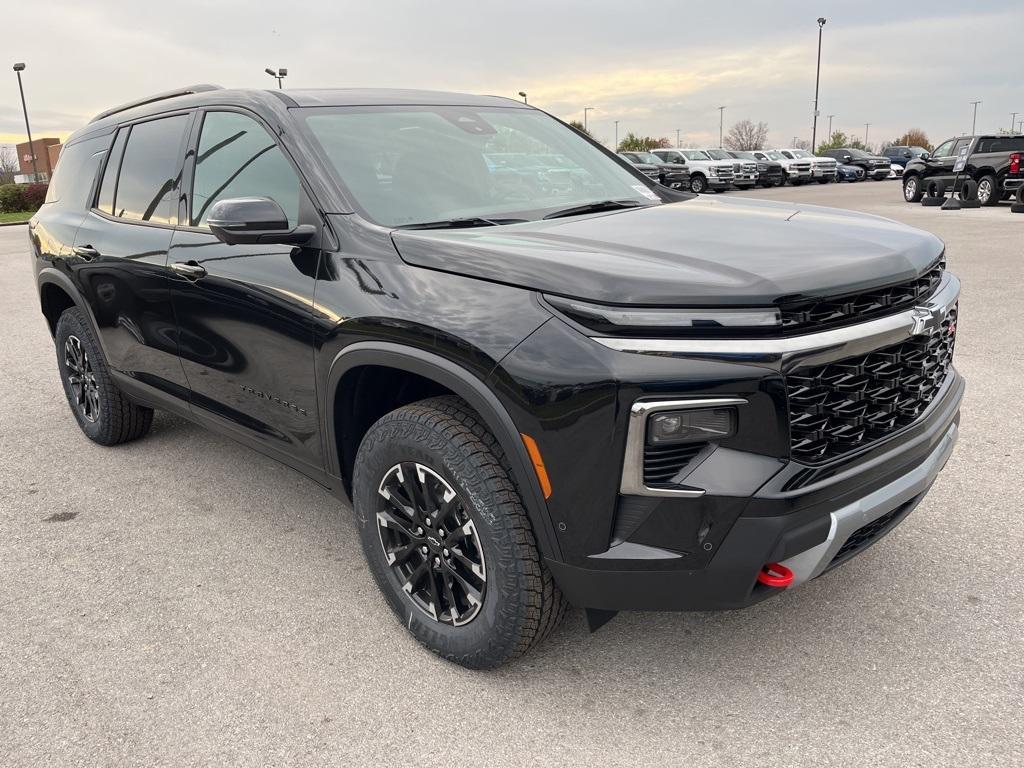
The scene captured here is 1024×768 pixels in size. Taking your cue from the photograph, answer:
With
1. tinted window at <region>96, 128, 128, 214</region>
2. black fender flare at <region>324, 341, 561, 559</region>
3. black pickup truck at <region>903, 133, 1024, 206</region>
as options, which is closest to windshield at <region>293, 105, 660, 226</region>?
black fender flare at <region>324, 341, 561, 559</region>

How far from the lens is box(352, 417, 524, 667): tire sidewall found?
2471 mm

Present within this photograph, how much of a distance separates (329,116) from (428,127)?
0.41 meters

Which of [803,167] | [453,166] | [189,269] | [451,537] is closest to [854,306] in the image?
[451,537]

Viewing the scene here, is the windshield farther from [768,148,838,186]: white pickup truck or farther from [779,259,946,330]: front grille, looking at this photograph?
[768,148,838,186]: white pickup truck

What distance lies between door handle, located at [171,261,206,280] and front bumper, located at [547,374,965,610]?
201 cm

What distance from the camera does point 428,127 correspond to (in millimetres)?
3518

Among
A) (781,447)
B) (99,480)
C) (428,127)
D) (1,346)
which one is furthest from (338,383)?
(1,346)

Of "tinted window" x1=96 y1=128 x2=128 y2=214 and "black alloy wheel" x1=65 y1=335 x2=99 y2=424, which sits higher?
"tinted window" x1=96 y1=128 x2=128 y2=214

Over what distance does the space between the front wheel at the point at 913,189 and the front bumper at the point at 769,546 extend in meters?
24.1

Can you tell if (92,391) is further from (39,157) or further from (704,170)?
(39,157)

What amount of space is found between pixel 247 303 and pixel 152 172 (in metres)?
1.30

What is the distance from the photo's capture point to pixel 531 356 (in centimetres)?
227

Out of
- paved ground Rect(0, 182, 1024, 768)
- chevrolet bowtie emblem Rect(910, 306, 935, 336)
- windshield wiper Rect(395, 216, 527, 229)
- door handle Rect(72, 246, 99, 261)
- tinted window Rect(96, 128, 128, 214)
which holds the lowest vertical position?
paved ground Rect(0, 182, 1024, 768)

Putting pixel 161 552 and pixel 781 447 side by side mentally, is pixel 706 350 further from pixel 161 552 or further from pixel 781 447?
pixel 161 552
